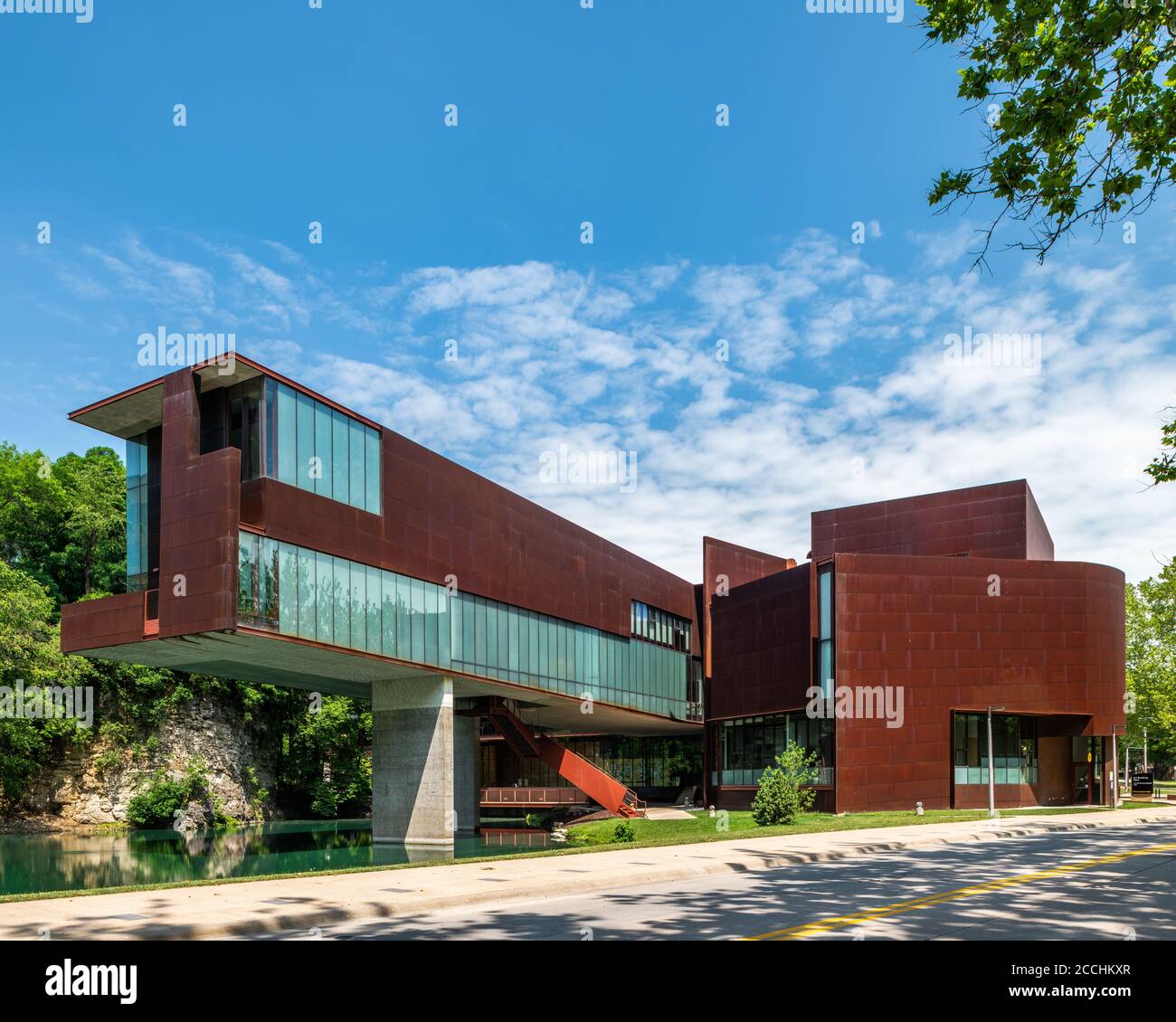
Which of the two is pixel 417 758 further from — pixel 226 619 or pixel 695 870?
pixel 695 870

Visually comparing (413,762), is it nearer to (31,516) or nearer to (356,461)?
(356,461)

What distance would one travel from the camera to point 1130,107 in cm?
1476

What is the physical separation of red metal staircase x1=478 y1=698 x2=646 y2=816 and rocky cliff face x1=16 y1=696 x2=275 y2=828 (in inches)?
814

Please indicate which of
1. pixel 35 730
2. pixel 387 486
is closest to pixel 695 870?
pixel 387 486

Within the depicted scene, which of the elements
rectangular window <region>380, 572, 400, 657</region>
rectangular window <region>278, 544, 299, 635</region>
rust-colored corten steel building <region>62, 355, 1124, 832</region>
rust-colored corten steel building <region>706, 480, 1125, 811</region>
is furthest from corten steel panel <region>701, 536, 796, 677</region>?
rectangular window <region>278, 544, 299, 635</region>

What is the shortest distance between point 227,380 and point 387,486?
7246 mm

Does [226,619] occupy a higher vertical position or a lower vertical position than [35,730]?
higher

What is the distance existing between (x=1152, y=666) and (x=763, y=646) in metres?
40.2

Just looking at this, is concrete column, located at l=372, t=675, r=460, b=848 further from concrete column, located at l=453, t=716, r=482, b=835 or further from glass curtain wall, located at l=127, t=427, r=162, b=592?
concrete column, located at l=453, t=716, r=482, b=835

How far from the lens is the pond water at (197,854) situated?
30.3 m

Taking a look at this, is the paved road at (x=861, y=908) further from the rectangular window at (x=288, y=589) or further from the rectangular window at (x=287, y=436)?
the rectangular window at (x=287, y=436)

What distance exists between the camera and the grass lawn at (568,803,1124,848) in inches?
1396

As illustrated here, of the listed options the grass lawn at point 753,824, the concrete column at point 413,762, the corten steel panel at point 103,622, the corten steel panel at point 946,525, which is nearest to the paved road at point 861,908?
the grass lawn at point 753,824

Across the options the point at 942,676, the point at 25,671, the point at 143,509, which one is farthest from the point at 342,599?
the point at 942,676
